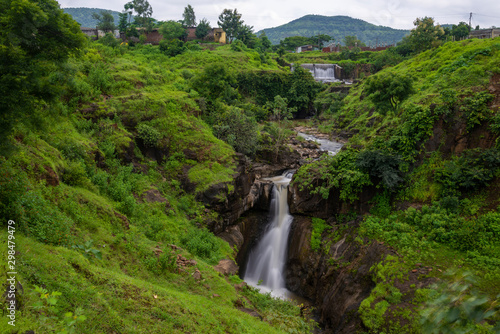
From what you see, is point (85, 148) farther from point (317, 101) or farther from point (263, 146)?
point (317, 101)

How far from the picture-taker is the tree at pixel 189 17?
57.1 m

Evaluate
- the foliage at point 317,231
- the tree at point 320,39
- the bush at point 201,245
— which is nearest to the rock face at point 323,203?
the foliage at point 317,231

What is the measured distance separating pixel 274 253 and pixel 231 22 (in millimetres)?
50578

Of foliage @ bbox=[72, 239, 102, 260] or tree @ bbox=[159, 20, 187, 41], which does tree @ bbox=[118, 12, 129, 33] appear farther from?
foliage @ bbox=[72, 239, 102, 260]

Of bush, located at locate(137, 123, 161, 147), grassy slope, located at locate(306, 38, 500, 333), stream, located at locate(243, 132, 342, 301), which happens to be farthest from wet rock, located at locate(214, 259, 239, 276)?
bush, located at locate(137, 123, 161, 147)

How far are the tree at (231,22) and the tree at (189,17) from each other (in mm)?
5436

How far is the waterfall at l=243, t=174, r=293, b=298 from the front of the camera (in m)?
17.5

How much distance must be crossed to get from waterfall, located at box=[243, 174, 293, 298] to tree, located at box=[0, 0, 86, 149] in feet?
46.0

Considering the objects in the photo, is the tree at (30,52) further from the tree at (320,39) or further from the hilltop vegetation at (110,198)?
the tree at (320,39)

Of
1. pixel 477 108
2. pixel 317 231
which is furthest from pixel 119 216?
pixel 477 108

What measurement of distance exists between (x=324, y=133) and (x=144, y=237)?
2886cm

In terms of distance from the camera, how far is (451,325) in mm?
2547

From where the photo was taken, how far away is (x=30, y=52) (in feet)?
23.5

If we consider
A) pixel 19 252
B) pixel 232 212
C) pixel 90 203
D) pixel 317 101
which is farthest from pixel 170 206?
pixel 317 101
